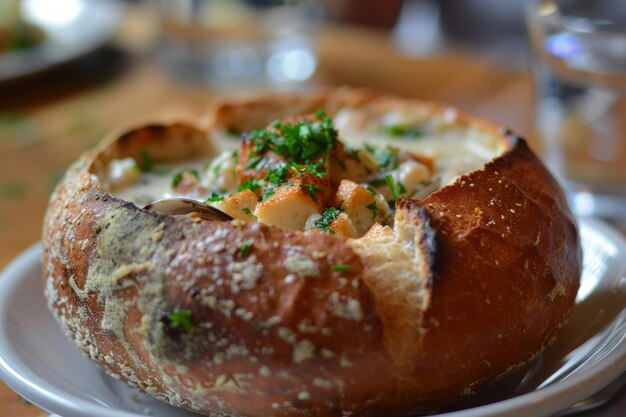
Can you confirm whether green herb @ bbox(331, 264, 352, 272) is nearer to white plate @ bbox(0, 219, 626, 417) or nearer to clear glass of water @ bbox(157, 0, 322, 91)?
white plate @ bbox(0, 219, 626, 417)

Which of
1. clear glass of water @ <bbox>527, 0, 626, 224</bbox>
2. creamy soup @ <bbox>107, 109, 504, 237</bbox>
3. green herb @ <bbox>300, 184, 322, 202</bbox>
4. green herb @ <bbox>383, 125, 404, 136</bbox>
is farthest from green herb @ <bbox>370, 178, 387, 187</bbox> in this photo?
clear glass of water @ <bbox>527, 0, 626, 224</bbox>

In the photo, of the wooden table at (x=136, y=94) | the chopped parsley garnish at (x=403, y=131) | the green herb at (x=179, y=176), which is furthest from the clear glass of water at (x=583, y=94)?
the green herb at (x=179, y=176)

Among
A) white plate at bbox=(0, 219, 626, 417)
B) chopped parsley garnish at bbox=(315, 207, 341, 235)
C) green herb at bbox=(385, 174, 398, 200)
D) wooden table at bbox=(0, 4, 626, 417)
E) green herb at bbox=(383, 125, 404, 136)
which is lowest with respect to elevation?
wooden table at bbox=(0, 4, 626, 417)

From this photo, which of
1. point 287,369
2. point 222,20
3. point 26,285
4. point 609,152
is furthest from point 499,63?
point 287,369

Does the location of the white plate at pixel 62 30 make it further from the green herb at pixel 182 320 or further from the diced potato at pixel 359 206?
the green herb at pixel 182 320

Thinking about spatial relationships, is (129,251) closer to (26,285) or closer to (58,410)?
(58,410)

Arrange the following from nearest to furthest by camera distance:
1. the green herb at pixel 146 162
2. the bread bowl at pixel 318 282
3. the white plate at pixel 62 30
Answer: the bread bowl at pixel 318 282 < the green herb at pixel 146 162 < the white plate at pixel 62 30

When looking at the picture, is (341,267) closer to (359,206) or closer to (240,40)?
(359,206)

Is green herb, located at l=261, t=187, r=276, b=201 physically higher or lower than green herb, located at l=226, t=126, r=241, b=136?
higher
